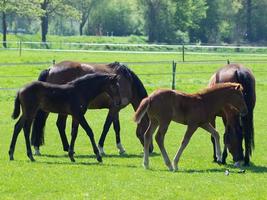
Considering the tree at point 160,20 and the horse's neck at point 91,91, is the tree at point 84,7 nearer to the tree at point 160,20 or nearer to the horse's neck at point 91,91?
the tree at point 160,20

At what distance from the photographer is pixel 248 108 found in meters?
12.6

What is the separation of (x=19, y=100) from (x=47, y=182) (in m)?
2.94

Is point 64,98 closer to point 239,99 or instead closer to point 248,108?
point 239,99

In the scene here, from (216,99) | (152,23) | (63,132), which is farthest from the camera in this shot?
(152,23)

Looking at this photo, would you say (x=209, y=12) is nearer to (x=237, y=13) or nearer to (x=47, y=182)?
(x=237, y=13)

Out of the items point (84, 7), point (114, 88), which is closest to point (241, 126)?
point (114, 88)

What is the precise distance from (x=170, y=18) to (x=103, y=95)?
61.1m

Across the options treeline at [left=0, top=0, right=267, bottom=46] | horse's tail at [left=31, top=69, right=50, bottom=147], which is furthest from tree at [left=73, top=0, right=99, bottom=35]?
horse's tail at [left=31, top=69, right=50, bottom=147]

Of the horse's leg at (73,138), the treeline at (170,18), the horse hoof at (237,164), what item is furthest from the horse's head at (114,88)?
the treeline at (170,18)

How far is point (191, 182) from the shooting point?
1029 centimetres

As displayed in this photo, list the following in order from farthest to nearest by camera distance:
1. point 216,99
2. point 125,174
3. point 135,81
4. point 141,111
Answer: point 135,81
point 216,99
point 141,111
point 125,174

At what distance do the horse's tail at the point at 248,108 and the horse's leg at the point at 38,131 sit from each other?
4.40 meters

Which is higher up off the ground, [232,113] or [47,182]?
[232,113]

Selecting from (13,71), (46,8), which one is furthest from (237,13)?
(13,71)
